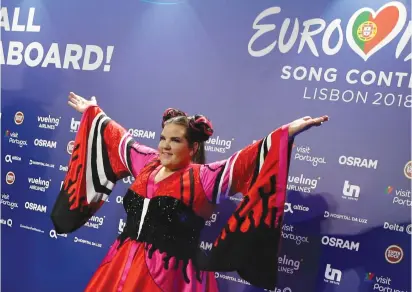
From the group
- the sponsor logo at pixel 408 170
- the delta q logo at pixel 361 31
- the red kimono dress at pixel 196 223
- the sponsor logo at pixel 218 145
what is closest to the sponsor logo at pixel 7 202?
the red kimono dress at pixel 196 223

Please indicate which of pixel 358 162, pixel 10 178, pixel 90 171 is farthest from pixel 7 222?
pixel 358 162

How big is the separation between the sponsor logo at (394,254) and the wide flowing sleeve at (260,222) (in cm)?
49

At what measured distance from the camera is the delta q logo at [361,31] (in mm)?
2123

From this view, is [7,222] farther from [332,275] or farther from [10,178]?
[332,275]

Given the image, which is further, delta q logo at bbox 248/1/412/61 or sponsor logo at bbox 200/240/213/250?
sponsor logo at bbox 200/240/213/250

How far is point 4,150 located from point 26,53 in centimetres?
59

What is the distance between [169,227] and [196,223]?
0.11 metres

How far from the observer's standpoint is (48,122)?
299cm

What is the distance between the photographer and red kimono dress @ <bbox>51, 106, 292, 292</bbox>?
192 centimetres

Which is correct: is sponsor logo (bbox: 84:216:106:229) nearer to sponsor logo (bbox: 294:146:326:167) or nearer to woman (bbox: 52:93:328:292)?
woman (bbox: 52:93:328:292)

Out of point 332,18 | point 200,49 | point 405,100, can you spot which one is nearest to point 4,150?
point 200,49

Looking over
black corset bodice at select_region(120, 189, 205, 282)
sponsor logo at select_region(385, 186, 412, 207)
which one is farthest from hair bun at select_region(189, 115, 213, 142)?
sponsor logo at select_region(385, 186, 412, 207)

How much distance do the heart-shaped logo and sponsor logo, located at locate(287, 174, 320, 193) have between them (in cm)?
55

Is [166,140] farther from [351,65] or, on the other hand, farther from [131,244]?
[351,65]
